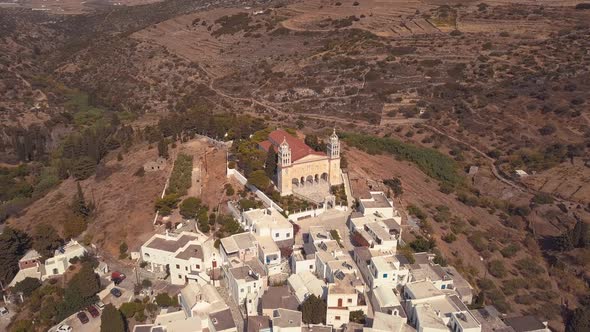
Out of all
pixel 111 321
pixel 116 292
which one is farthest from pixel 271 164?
pixel 111 321

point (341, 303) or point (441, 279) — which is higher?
point (341, 303)

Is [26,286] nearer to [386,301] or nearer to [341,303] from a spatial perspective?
[341,303]

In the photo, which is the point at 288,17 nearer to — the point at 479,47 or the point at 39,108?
the point at 479,47

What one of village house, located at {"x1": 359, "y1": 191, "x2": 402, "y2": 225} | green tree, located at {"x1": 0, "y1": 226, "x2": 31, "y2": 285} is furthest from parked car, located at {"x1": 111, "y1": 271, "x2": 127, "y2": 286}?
village house, located at {"x1": 359, "y1": 191, "x2": 402, "y2": 225}

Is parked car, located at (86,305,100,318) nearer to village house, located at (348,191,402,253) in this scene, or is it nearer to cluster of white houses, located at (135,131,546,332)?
cluster of white houses, located at (135,131,546,332)

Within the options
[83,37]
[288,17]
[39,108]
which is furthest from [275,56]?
[83,37]

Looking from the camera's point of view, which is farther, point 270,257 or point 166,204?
point 166,204

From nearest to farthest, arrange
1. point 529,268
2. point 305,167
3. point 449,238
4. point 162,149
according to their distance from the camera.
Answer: point 305,167, point 529,268, point 449,238, point 162,149

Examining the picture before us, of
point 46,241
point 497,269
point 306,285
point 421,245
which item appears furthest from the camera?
point 497,269
